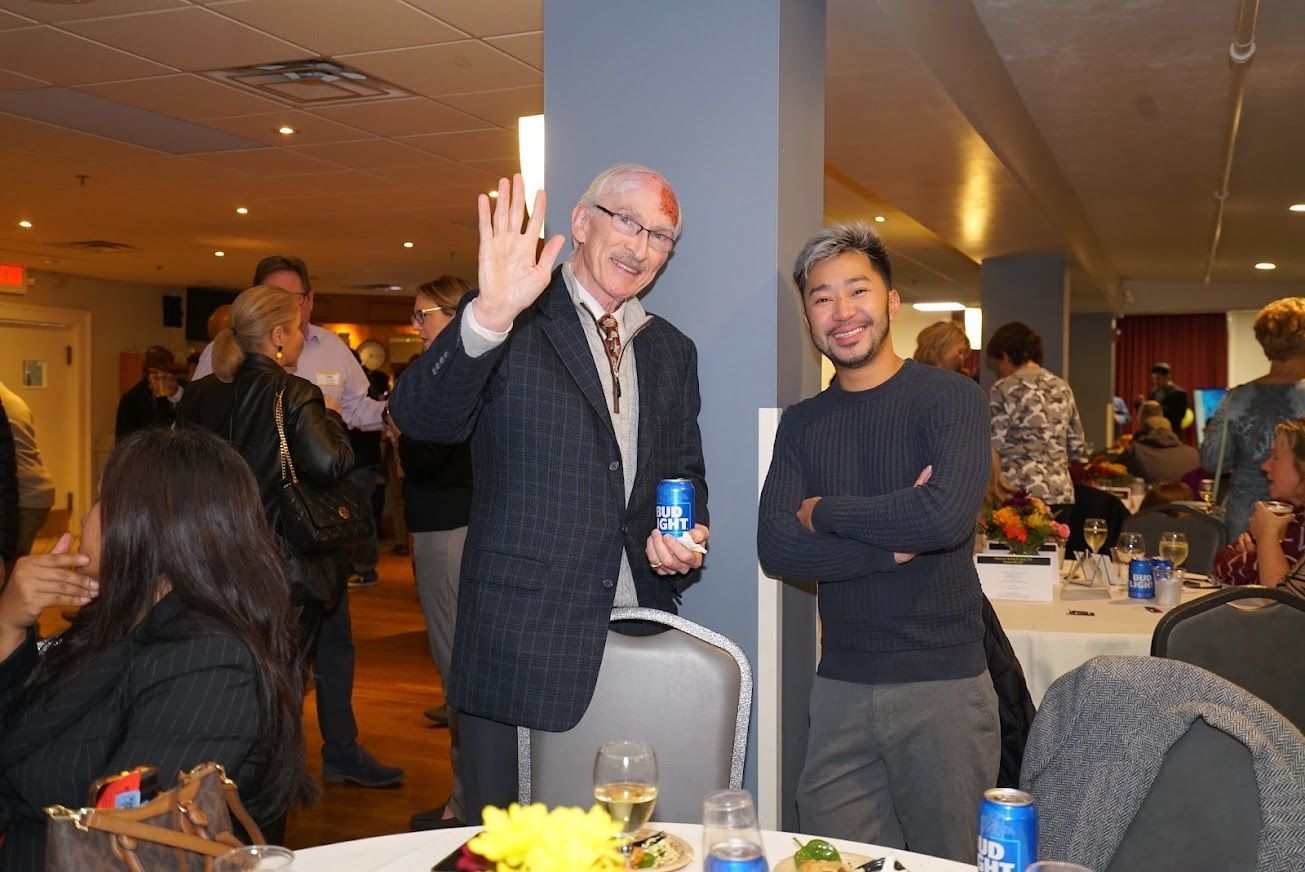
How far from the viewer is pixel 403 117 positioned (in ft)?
21.0

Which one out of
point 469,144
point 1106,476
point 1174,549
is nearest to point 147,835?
point 1174,549

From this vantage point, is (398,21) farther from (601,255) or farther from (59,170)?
(59,170)

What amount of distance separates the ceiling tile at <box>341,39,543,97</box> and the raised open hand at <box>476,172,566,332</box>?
3.28 m

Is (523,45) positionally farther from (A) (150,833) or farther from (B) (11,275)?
(B) (11,275)

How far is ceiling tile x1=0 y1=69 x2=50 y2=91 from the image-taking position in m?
5.62

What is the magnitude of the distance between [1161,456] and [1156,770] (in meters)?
7.61

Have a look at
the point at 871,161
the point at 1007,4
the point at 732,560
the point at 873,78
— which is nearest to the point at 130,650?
the point at 732,560

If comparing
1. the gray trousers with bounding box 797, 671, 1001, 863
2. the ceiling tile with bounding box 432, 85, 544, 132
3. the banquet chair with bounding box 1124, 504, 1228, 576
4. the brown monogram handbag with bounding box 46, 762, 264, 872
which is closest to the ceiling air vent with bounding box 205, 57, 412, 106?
the ceiling tile with bounding box 432, 85, 544, 132

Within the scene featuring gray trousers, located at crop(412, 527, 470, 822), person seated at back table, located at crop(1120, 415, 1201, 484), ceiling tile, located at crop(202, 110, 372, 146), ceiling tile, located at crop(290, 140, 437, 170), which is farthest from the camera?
person seated at back table, located at crop(1120, 415, 1201, 484)

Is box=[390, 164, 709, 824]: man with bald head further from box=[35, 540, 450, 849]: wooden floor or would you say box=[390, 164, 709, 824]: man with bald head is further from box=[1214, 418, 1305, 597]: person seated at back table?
box=[1214, 418, 1305, 597]: person seated at back table

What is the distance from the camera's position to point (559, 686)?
2229 millimetres

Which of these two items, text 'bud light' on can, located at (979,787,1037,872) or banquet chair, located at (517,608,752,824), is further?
banquet chair, located at (517,608,752,824)

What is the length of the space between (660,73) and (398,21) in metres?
2.20

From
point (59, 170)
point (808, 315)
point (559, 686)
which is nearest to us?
point (559, 686)
